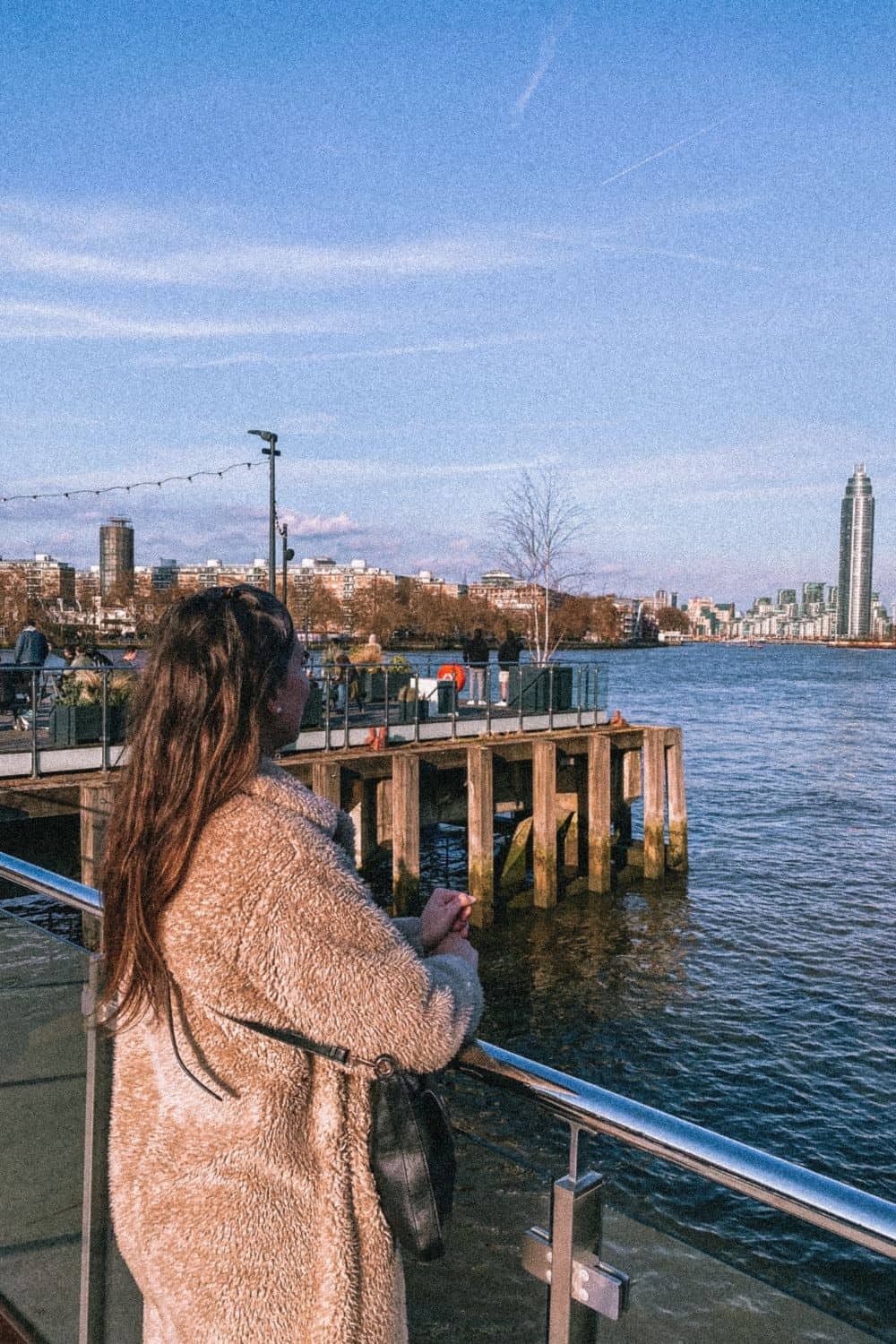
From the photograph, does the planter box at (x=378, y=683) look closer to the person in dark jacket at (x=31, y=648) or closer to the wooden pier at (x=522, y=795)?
the wooden pier at (x=522, y=795)

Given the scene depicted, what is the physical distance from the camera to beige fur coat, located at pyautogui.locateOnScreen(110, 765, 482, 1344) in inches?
65.9

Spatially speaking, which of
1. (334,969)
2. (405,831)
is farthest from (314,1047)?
(405,831)

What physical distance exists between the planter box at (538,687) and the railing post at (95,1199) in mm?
18919

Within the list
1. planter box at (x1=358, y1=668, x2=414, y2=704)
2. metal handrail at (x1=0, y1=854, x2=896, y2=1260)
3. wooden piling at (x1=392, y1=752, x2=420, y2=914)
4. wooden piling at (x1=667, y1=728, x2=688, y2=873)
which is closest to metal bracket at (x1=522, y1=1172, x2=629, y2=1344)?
metal handrail at (x1=0, y1=854, x2=896, y2=1260)

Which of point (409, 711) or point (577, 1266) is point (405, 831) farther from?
point (577, 1266)

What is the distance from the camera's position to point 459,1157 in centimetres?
202

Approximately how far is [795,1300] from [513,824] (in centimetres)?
2115

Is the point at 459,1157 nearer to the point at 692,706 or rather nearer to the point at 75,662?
the point at 75,662

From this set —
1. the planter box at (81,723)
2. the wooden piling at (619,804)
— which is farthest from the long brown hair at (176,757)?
the wooden piling at (619,804)

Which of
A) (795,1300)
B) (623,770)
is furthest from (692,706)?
(795,1300)

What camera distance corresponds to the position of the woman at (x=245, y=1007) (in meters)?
1.68

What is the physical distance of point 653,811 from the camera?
2091cm

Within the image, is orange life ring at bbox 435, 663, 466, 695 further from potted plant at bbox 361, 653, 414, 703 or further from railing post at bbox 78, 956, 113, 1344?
railing post at bbox 78, 956, 113, 1344

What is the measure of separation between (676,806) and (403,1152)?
20193 mm
